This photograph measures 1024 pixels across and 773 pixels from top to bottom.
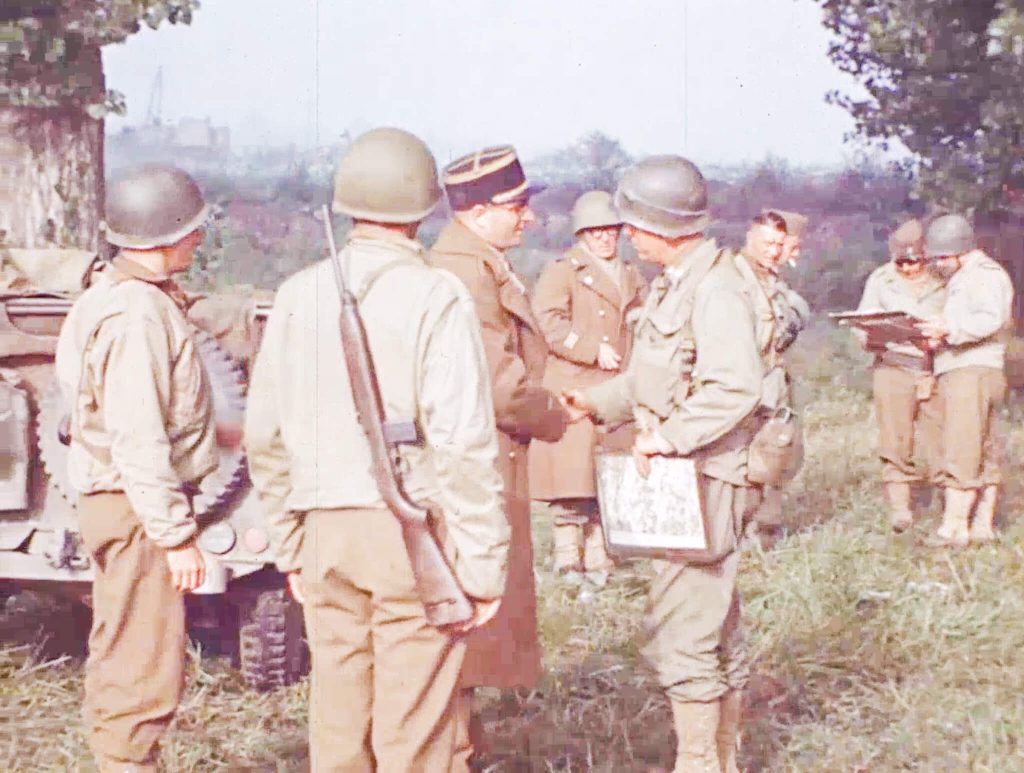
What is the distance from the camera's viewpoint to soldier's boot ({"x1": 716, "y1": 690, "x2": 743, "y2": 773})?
16.4 feet

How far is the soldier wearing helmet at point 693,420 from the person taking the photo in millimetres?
4688

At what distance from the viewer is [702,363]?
4684mm

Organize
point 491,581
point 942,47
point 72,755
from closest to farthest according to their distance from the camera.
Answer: point 491,581 < point 72,755 < point 942,47

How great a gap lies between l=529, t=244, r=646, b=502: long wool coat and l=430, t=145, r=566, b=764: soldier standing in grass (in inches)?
126

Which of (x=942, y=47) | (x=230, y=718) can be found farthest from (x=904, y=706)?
(x=942, y=47)

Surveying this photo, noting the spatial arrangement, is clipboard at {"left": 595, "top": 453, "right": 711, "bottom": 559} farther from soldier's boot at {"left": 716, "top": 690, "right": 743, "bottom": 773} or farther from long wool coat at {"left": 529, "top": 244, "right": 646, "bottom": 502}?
long wool coat at {"left": 529, "top": 244, "right": 646, "bottom": 502}

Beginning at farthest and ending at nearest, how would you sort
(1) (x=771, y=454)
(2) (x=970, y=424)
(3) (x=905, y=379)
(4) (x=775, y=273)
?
(3) (x=905, y=379), (2) (x=970, y=424), (4) (x=775, y=273), (1) (x=771, y=454)

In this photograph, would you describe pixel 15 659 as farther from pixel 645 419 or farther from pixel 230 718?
pixel 645 419

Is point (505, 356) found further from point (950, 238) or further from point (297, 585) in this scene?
point (950, 238)

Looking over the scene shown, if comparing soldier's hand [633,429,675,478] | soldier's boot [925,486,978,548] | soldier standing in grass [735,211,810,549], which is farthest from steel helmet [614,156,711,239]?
soldier's boot [925,486,978,548]

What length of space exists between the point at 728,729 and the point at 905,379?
478 centimetres

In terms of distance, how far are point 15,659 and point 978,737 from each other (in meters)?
3.82

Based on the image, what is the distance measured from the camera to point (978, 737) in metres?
5.55

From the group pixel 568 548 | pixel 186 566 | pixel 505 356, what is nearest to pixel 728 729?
pixel 505 356
